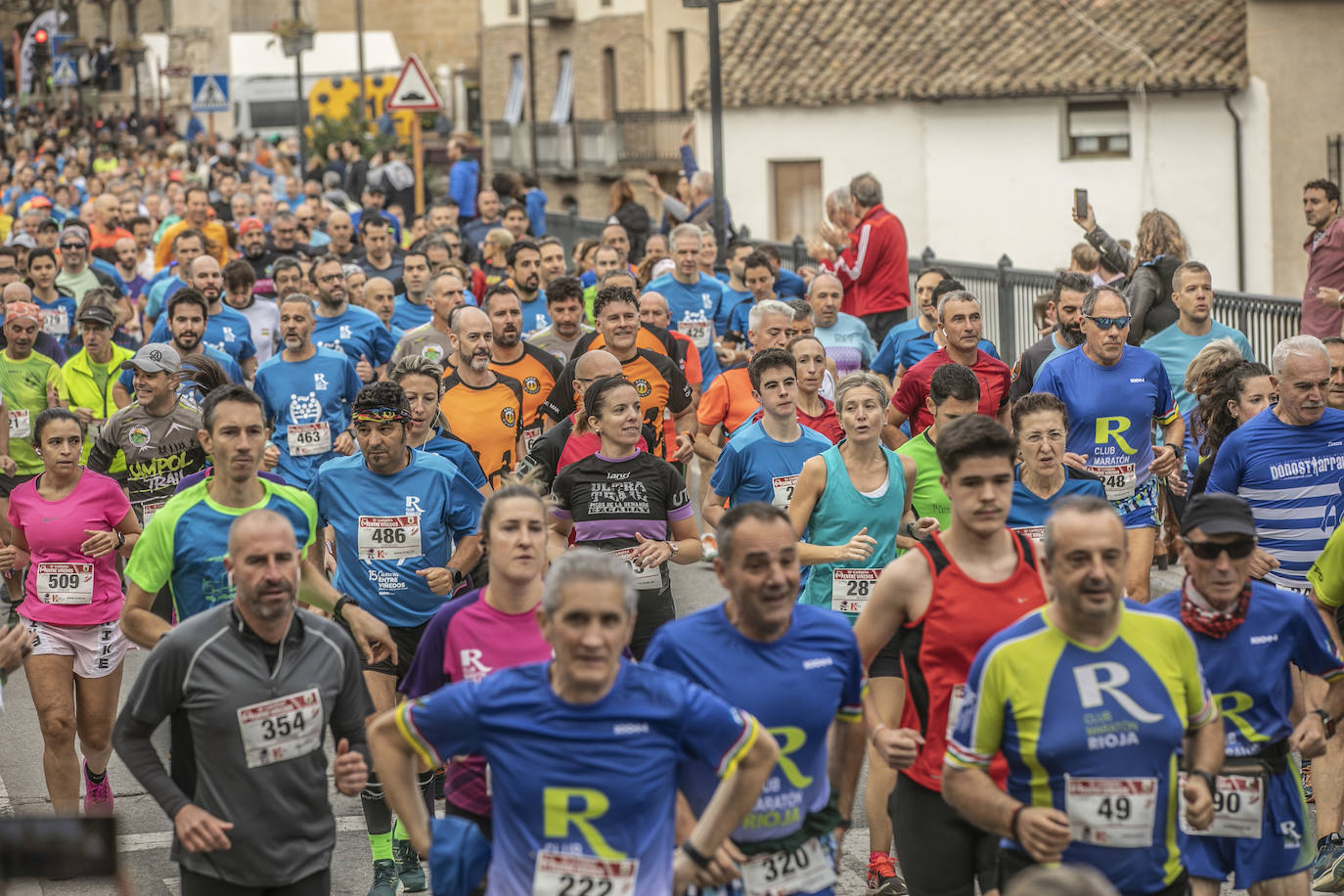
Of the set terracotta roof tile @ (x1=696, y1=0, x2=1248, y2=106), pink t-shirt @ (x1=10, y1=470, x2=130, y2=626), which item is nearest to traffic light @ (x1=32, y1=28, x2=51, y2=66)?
terracotta roof tile @ (x1=696, y1=0, x2=1248, y2=106)

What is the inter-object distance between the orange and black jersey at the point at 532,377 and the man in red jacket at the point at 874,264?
524cm

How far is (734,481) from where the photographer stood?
9086 millimetres

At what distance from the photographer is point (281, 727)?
5934mm

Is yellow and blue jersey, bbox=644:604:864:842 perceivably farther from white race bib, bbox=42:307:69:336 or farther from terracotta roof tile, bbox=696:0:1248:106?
terracotta roof tile, bbox=696:0:1248:106

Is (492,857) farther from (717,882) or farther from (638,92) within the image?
(638,92)

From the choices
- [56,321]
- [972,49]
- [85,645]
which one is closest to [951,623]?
[85,645]

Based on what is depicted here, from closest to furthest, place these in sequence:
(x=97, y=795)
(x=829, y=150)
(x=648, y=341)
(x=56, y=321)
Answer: (x=97, y=795)
(x=648, y=341)
(x=56, y=321)
(x=829, y=150)

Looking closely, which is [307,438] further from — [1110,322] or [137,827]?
[1110,322]

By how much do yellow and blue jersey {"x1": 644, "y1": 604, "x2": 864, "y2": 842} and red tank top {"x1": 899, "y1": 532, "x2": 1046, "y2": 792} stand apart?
62 cm

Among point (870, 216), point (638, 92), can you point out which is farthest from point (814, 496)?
point (638, 92)

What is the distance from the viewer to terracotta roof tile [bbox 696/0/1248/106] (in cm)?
2889

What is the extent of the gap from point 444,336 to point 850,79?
2237 centimetres

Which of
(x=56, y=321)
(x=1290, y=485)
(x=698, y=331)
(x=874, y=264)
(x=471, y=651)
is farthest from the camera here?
→ (x=874, y=264)

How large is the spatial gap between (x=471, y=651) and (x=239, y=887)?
3.17 ft
